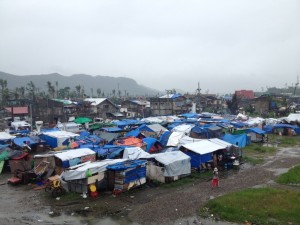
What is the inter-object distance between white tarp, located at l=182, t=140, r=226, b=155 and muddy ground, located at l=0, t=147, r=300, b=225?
2331 millimetres

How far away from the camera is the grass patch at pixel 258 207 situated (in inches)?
510

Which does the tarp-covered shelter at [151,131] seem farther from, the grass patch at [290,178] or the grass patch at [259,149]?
the grass patch at [290,178]

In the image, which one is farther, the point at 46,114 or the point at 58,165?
the point at 46,114

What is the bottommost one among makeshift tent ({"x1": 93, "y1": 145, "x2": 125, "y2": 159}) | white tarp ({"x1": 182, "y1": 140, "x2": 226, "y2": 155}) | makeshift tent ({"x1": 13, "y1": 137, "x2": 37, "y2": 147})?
makeshift tent ({"x1": 13, "y1": 137, "x2": 37, "y2": 147})

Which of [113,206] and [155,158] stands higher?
[155,158]

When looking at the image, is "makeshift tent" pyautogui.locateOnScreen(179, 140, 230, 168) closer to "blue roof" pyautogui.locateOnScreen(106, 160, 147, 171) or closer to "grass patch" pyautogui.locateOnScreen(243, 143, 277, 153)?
"blue roof" pyautogui.locateOnScreen(106, 160, 147, 171)

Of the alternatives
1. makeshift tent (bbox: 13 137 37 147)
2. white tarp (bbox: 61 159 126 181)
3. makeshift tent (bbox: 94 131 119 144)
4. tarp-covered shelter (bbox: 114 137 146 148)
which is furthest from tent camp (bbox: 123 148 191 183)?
makeshift tent (bbox: 13 137 37 147)

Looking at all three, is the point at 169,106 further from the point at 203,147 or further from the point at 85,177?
the point at 85,177

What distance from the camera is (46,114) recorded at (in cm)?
5159

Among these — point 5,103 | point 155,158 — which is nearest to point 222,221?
point 155,158

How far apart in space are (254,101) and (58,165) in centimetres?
6094

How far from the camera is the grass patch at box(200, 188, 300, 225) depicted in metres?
13.0

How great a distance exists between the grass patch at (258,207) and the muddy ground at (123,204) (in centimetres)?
78

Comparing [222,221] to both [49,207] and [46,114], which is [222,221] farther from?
[46,114]
